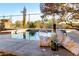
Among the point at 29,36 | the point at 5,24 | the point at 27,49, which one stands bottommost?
the point at 27,49

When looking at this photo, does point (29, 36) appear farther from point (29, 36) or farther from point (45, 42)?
point (45, 42)

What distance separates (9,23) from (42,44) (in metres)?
0.38

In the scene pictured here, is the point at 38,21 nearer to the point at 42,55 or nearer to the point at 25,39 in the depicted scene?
the point at 25,39

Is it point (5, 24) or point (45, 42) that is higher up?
point (5, 24)

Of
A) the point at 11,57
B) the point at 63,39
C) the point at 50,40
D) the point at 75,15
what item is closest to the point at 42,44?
the point at 50,40

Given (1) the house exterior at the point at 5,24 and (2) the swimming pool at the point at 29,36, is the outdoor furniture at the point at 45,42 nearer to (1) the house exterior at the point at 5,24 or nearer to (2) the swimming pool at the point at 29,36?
(2) the swimming pool at the point at 29,36

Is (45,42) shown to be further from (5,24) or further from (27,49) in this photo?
(5,24)

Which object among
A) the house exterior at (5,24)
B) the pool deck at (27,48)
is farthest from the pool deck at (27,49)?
the house exterior at (5,24)

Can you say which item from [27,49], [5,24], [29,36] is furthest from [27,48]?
[5,24]

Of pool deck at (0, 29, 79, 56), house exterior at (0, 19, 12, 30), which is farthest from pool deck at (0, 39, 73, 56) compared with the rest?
house exterior at (0, 19, 12, 30)

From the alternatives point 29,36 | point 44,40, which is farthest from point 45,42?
point 29,36

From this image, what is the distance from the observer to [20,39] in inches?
64.6

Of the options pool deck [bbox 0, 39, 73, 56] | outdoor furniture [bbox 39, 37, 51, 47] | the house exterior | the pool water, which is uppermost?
the house exterior

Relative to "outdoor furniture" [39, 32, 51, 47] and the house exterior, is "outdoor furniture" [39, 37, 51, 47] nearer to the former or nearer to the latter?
"outdoor furniture" [39, 32, 51, 47]
